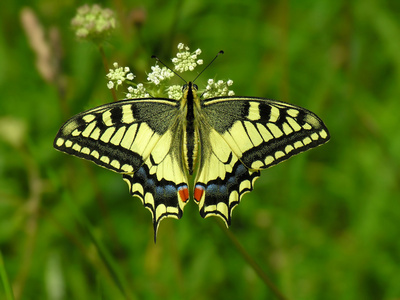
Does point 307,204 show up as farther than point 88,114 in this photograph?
Yes

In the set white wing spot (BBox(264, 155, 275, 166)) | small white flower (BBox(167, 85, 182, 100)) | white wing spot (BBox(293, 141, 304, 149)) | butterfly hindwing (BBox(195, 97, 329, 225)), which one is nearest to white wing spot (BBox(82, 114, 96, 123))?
small white flower (BBox(167, 85, 182, 100))

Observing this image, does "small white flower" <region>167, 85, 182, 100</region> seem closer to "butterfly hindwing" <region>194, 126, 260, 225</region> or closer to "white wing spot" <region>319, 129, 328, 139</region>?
"butterfly hindwing" <region>194, 126, 260, 225</region>

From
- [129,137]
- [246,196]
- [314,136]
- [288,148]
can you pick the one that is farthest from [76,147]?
[246,196]

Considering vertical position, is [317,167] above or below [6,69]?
below

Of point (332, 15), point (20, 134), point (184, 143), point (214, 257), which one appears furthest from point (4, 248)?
point (332, 15)

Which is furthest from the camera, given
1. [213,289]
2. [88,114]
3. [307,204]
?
[307,204]

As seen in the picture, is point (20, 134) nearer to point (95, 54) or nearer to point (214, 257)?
point (95, 54)

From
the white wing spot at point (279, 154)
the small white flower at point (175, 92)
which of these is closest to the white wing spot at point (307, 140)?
the white wing spot at point (279, 154)

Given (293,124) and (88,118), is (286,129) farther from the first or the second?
(88,118)
